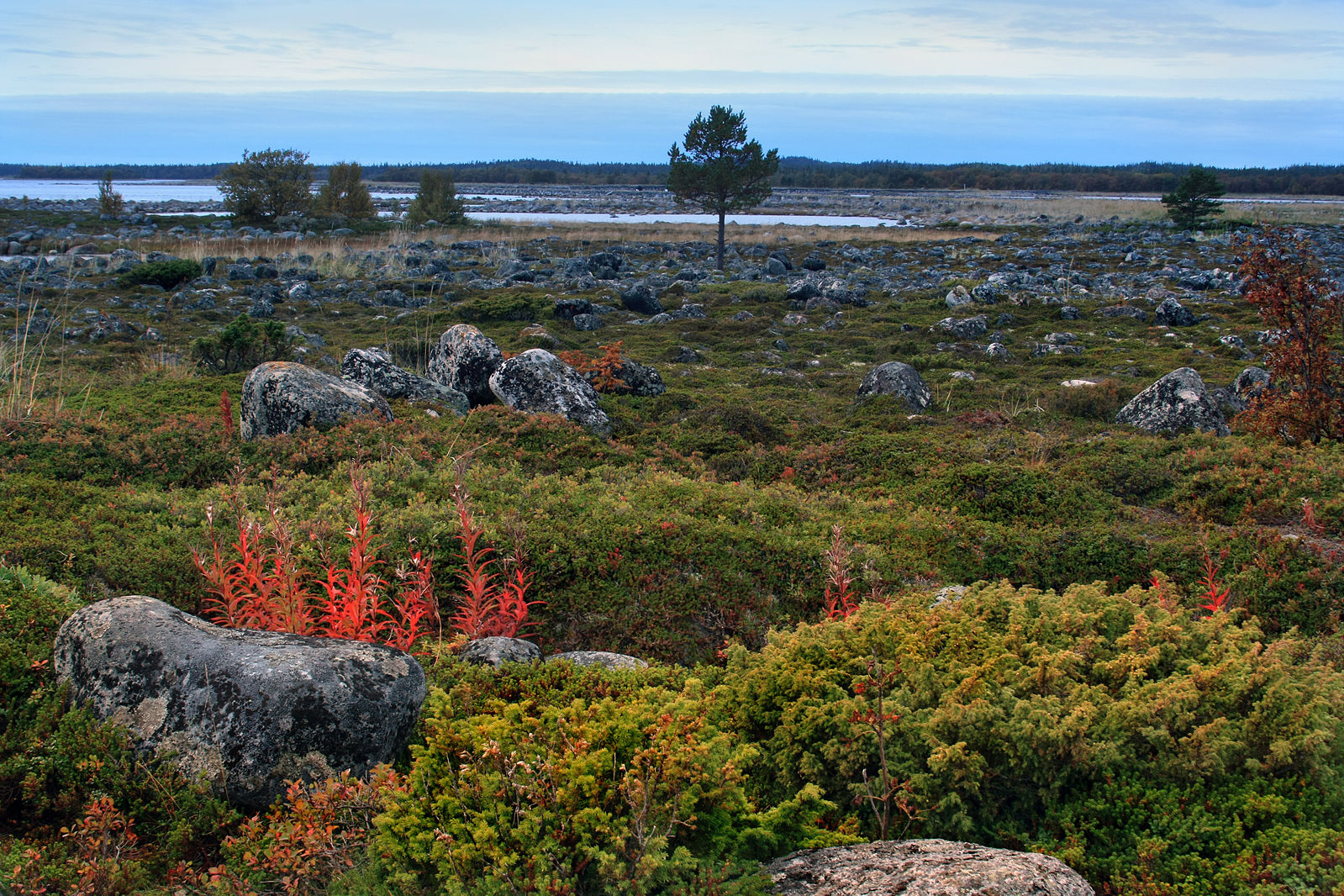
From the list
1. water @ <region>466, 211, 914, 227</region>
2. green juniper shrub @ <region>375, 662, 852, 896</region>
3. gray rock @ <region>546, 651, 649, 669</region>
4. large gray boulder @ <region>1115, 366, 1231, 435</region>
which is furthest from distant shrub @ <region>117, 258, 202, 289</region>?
water @ <region>466, 211, 914, 227</region>

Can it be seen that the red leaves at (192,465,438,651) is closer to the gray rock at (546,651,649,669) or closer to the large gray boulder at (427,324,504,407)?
the gray rock at (546,651,649,669)

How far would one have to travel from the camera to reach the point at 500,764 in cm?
279

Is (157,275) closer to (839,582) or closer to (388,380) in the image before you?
(388,380)

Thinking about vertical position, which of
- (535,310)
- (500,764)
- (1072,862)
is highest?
(535,310)

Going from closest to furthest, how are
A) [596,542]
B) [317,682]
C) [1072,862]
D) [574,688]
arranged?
1. [1072,862]
2. [317,682]
3. [574,688]
4. [596,542]

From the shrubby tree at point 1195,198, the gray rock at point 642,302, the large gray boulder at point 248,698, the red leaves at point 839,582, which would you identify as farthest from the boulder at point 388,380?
the shrubby tree at point 1195,198

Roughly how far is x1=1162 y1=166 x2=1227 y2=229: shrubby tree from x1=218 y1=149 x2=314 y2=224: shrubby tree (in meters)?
49.9

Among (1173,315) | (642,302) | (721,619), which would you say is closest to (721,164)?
(642,302)

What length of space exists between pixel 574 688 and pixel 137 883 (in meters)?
1.68

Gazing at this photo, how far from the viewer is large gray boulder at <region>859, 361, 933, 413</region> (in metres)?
13.4

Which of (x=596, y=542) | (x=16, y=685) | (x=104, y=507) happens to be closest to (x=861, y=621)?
(x=596, y=542)

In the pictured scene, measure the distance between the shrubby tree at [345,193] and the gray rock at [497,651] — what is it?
168 feet

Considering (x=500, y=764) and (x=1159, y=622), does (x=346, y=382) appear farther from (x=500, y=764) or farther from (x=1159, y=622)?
(x=1159, y=622)

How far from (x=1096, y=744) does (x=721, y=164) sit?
1356 inches
